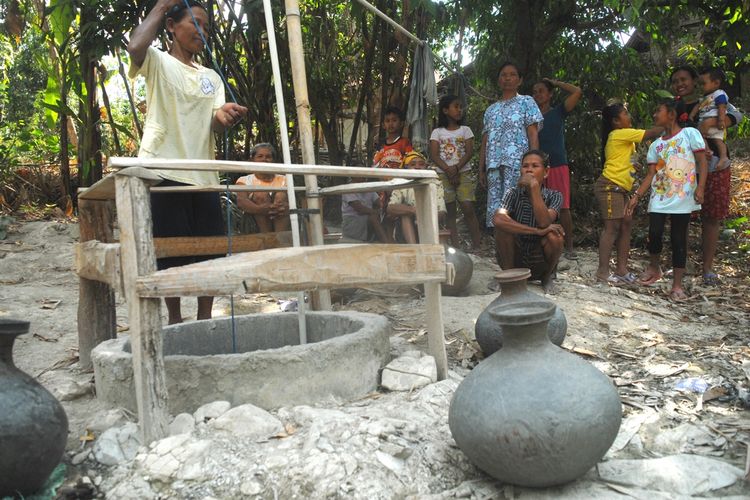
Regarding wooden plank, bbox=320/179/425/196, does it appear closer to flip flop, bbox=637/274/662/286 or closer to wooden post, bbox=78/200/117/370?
wooden post, bbox=78/200/117/370

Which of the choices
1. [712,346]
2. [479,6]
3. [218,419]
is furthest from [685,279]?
[218,419]

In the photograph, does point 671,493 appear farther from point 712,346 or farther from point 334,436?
point 712,346

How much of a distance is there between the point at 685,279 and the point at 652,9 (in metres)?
2.85

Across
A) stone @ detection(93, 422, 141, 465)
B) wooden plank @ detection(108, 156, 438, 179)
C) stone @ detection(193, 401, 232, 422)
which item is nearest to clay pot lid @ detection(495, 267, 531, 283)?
→ wooden plank @ detection(108, 156, 438, 179)

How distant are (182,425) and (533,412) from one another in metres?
1.42

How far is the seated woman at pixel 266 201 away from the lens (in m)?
5.40

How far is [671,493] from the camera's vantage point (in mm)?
2291

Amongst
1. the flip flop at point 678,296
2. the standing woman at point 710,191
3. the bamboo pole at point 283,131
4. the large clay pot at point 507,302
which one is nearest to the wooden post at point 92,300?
the bamboo pole at point 283,131

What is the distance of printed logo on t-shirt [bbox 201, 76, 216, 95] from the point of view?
361 cm

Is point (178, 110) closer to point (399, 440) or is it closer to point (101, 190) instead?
point (101, 190)

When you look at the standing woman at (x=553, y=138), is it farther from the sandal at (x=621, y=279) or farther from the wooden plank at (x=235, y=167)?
the wooden plank at (x=235, y=167)

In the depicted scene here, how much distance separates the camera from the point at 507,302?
3494mm

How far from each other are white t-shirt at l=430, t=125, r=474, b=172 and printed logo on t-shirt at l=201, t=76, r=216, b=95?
3.13 meters

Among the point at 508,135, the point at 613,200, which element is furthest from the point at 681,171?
the point at 508,135
